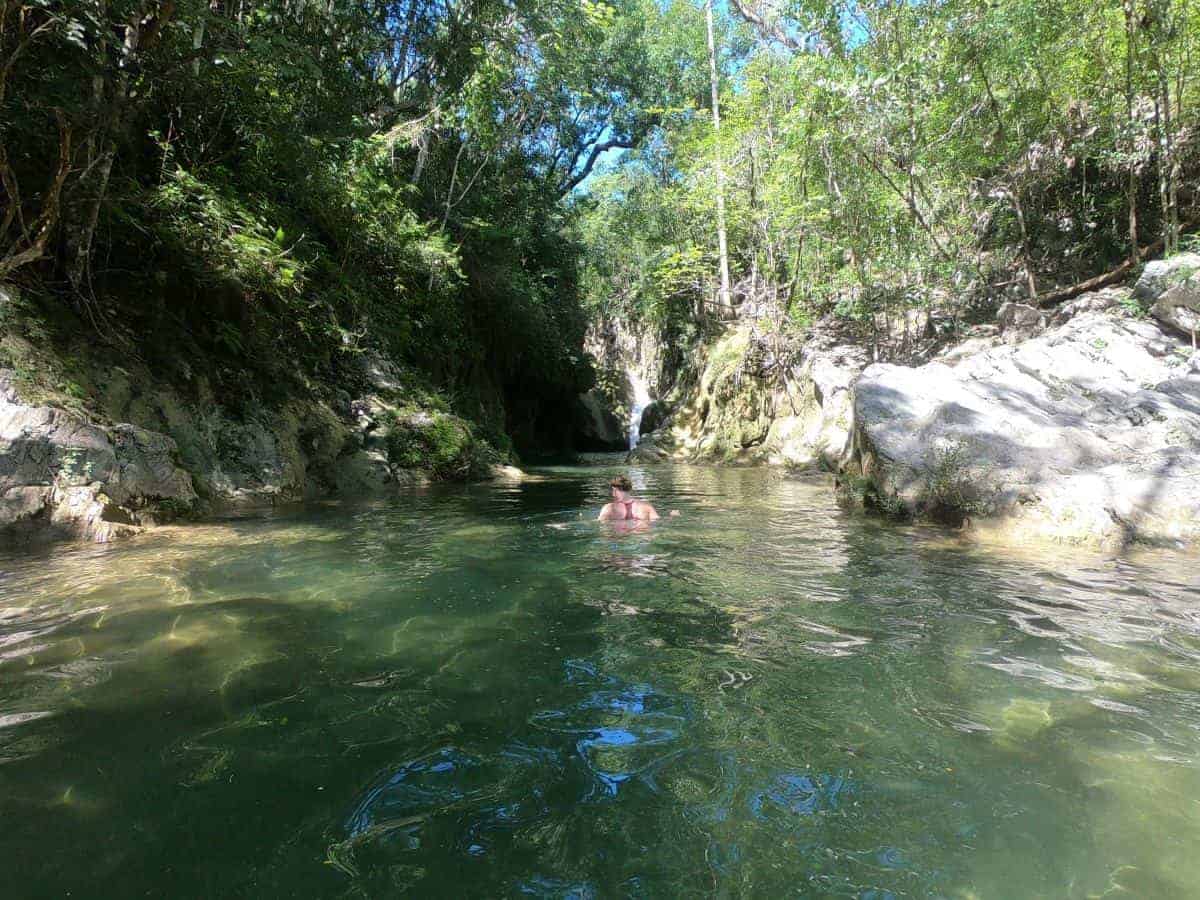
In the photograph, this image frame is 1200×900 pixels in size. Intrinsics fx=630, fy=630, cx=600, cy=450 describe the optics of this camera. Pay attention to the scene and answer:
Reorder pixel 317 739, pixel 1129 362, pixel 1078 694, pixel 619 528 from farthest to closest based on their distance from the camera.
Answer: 1. pixel 1129 362
2. pixel 619 528
3. pixel 1078 694
4. pixel 317 739

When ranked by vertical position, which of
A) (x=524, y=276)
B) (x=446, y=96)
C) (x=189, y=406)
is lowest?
(x=189, y=406)

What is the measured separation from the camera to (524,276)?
63.1 ft

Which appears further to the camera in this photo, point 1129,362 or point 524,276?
point 524,276

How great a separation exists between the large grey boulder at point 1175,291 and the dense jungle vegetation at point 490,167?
0.96 meters

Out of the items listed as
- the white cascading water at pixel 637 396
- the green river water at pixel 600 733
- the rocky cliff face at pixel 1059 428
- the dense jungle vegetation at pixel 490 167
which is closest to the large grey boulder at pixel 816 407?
the dense jungle vegetation at pixel 490 167

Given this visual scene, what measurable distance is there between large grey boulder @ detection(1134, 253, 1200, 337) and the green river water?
6.96 m

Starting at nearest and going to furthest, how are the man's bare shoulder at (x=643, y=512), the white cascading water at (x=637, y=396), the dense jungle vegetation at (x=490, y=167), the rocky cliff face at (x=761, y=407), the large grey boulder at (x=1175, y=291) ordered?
the dense jungle vegetation at (x=490, y=167), the man's bare shoulder at (x=643, y=512), the large grey boulder at (x=1175, y=291), the rocky cliff face at (x=761, y=407), the white cascading water at (x=637, y=396)

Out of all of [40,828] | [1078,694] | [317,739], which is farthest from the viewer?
[1078,694]

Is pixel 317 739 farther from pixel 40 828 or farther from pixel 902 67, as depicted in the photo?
pixel 902 67

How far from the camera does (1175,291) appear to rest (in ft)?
31.8

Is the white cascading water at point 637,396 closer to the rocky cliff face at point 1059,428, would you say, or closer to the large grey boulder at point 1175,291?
the rocky cliff face at point 1059,428

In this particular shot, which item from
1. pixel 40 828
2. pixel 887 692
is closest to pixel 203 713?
pixel 40 828

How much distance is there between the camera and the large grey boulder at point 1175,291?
30.8 feet

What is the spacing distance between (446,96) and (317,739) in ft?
50.6
